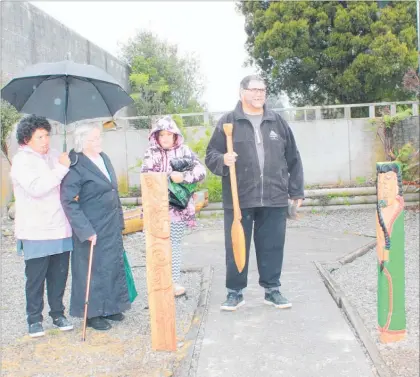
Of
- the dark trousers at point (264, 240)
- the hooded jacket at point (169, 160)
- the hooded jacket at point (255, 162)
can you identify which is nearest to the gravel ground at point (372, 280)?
the dark trousers at point (264, 240)

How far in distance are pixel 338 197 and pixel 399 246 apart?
6717 millimetres

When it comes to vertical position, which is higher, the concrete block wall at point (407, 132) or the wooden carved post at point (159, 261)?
the concrete block wall at point (407, 132)

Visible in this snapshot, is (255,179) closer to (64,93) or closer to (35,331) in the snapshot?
(64,93)

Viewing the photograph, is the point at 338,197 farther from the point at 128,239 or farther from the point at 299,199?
the point at 299,199

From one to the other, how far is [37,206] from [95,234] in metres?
0.46

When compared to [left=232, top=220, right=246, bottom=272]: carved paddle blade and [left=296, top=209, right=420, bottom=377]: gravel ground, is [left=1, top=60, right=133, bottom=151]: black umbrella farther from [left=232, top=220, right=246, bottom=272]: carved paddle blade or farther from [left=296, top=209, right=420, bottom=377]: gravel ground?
[left=296, top=209, right=420, bottom=377]: gravel ground

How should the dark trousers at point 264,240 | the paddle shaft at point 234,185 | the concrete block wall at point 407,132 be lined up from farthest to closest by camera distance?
the concrete block wall at point 407,132 → the dark trousers at point 264,240 → the paddle shaft at point 234,185

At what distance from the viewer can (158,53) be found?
62.7 feet

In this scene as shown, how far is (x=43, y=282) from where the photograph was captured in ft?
13.6

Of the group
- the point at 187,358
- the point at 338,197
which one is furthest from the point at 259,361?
the point at 338,197

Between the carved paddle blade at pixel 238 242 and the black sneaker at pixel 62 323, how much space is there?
1.36 meters

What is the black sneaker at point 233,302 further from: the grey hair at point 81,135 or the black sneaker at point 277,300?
the grey hair at point 81,135

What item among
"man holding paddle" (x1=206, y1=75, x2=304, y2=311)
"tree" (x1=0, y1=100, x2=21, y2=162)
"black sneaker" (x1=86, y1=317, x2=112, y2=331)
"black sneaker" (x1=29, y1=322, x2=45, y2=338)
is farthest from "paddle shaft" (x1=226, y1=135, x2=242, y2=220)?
"tree" (x1=0, y1=100, x2=21, y2=162)

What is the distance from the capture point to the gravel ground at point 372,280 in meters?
3.63
